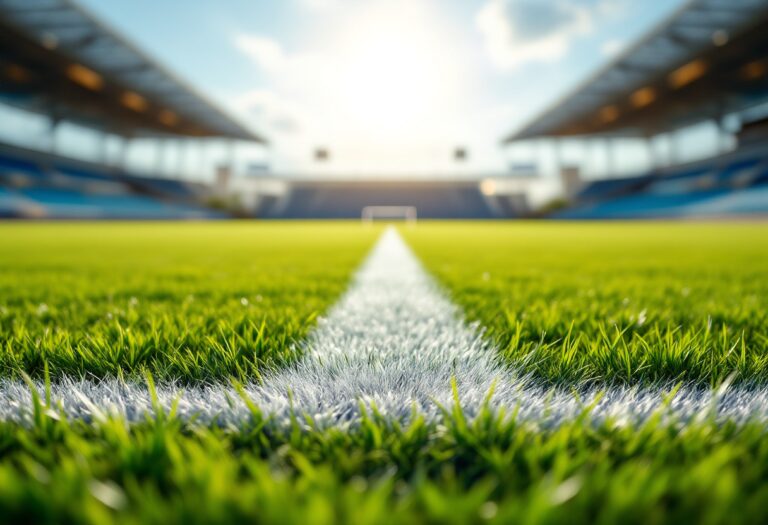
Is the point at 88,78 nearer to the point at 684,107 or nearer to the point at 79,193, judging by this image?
the point at 79,193

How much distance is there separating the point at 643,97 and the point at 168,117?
3523 cm

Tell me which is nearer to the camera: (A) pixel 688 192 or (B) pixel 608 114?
(A) pixel 688 192

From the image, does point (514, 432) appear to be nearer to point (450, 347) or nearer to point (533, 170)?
point (450, 347)

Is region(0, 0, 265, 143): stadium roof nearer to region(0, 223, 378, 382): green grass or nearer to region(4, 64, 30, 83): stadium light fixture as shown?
region(4, 64, 30, 83): stadium light fixture

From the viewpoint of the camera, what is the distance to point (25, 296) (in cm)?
211

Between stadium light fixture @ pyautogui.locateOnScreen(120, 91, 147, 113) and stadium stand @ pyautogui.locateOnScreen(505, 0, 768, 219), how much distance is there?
95.6ft

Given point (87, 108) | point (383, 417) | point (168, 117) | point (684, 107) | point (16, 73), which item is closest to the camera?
point (383, 417)

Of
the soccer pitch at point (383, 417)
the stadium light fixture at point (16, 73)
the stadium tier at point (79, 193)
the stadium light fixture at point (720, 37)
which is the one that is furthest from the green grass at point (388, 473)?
the stadium light fixture at point (16, 73)

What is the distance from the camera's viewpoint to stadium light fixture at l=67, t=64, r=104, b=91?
2355cm

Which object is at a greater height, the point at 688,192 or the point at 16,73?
the point at 16,73

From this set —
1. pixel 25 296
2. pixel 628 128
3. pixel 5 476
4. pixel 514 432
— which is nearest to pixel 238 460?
pixel 5 476

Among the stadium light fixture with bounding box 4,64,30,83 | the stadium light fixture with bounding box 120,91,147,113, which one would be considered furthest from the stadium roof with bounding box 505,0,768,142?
the stadium light fixture with bounding box 4,64,30,83

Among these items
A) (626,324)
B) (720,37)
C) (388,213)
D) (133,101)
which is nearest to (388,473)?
(626,324)

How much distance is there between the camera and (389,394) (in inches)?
31.8
